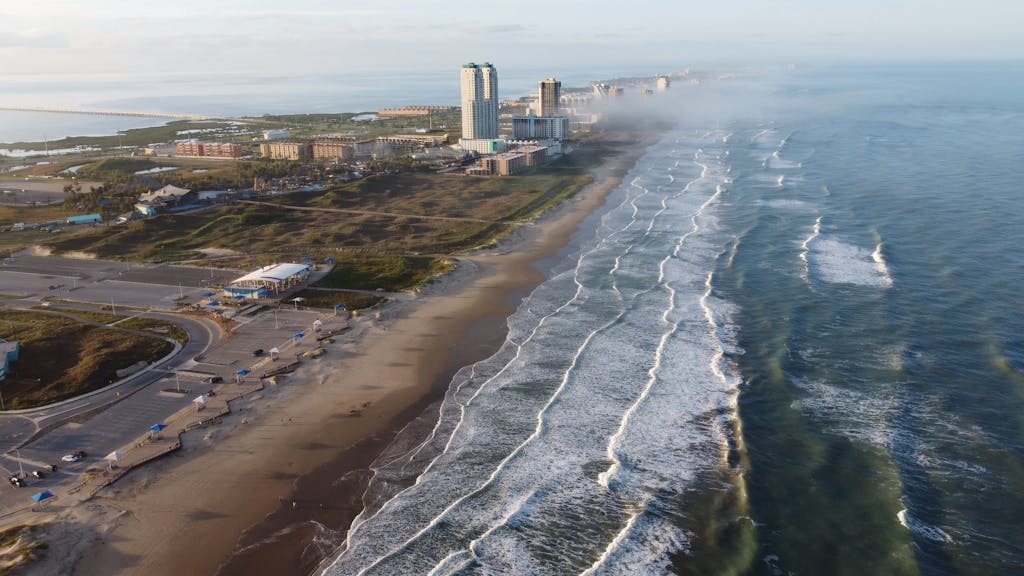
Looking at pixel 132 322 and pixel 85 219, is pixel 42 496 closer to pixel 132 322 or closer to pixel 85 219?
pixel 132 322

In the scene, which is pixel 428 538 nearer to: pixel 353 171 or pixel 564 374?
pixel 564 374

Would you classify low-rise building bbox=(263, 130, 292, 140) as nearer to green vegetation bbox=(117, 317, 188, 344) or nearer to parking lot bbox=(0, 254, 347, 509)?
parking lot bbox=(0, 254, 347, 509)

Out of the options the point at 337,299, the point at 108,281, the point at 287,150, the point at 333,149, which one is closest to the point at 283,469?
the point at 337,299

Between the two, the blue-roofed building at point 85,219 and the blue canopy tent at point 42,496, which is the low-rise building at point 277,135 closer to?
the blue-roofed building at point 85,219

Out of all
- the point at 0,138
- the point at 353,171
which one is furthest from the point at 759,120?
the point at 0,138

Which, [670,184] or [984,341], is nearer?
[984,341]

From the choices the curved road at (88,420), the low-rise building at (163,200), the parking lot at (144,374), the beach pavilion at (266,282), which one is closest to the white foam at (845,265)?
the parking lot at (144,374)
